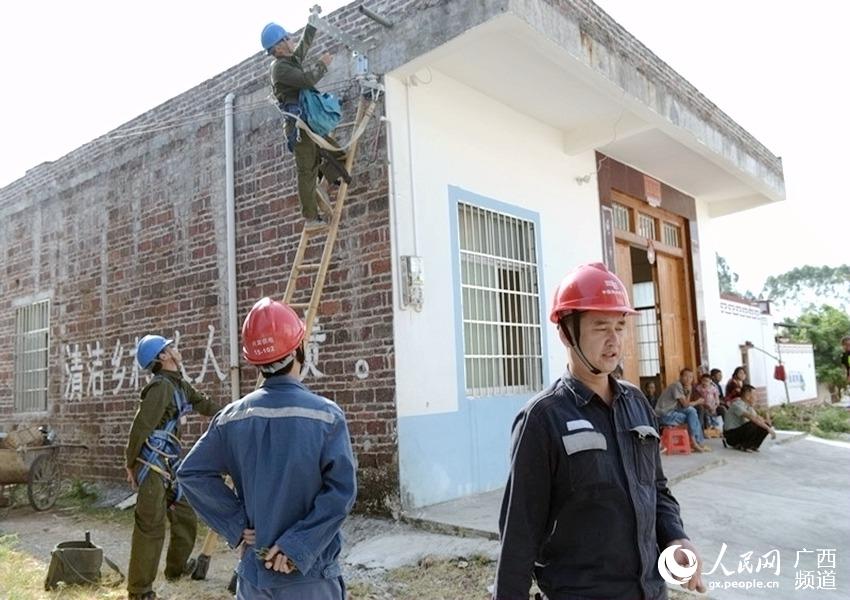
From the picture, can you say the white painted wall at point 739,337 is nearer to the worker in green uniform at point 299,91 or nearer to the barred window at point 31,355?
the worker in green uniform at point 299,91

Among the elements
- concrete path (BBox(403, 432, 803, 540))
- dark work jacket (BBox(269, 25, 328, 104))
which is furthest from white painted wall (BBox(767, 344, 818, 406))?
dark work jacket (BBox(269, 25, 328, 104))

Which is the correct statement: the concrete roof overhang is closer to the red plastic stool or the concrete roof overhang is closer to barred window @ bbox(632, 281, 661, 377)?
barred window @ bbox(632, 281, 661, 377)

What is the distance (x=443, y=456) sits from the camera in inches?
247

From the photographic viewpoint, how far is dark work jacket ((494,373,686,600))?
6.54 feet

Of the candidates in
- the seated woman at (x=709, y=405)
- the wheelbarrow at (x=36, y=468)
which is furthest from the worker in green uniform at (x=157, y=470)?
the seated woman at (x=709, y=405)

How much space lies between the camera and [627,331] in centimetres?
999

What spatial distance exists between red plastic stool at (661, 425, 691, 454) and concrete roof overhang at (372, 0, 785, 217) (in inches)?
148

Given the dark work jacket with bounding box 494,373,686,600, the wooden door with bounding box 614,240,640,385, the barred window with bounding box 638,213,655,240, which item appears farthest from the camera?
the barred window with bounding box 638,213,655,240

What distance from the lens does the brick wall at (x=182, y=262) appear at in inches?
242

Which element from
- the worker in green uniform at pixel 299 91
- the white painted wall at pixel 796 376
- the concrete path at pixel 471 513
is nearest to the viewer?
the concrete path at pixel 471 513

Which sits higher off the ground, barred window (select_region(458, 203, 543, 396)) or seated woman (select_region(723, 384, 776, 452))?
barred window (select_region(458, 203, 543, 396))

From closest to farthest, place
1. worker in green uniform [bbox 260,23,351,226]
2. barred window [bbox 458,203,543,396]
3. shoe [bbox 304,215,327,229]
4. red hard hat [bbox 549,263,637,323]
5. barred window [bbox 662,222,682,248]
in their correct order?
red hard hat [bbox 549,263,637,323], worker in green uniform [bbox 260,23,351,226], shoe [bbox 304,215,327,229], barred window [bbox 458,203,543,396], barred window [bbox 662,222,682,248]

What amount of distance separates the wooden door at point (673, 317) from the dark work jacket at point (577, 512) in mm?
9221

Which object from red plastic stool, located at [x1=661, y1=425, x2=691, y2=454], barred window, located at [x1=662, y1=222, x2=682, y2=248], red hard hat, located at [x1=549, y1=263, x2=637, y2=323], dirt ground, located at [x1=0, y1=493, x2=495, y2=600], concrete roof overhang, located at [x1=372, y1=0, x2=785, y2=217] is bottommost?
dirt ground, located at [x1=0, y1=493, x2=495, y2=600]
